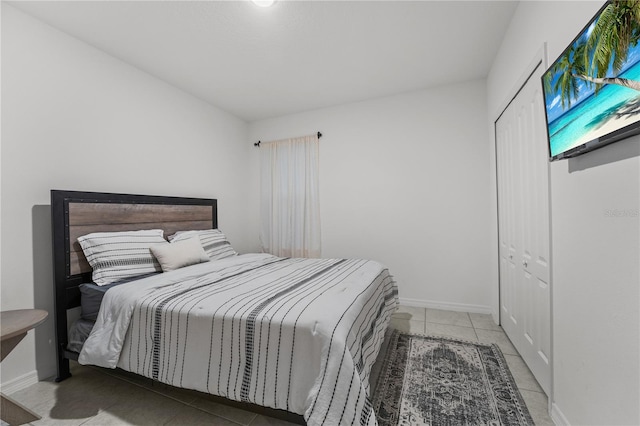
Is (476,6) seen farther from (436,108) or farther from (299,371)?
(299,371)

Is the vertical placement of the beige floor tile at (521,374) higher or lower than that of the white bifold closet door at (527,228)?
lower

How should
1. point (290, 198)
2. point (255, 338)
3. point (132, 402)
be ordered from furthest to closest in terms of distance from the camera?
point (290, 198) → point (132, 402) → point (255, 338)

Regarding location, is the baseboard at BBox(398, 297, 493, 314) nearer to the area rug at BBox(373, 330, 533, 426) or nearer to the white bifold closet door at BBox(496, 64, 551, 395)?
the white bifold closet door at BBox(496, 64, 551, 395)

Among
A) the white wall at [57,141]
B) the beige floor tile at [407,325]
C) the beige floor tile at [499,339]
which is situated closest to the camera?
the white wall at [57,141]

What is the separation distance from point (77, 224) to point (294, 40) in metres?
2.41

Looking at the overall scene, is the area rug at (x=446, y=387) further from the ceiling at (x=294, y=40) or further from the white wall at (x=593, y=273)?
the ceiling at (x=294, y=40)

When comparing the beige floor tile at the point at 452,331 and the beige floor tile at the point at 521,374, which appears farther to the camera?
the beige floor tile at the point at 452,331

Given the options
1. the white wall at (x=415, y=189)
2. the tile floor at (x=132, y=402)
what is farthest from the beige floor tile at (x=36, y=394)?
the white wall at (x=415, y=189)

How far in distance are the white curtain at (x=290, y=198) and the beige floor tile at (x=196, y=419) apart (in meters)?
2.53

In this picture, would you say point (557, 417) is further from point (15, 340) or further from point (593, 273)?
point (15, 340)

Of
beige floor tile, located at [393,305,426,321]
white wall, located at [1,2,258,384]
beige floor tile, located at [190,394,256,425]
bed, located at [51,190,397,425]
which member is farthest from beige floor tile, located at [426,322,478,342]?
white wall, located at [1,2,258,384]

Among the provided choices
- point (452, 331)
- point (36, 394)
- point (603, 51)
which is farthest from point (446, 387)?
point (36, 394)

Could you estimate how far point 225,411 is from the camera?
1.63 meters

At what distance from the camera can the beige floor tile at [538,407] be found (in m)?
1.50
